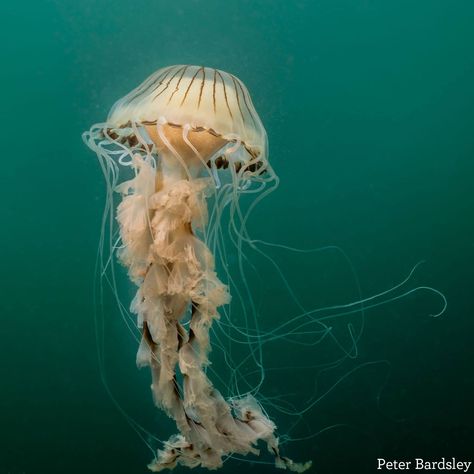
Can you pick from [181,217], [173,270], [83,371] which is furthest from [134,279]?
[83,371]

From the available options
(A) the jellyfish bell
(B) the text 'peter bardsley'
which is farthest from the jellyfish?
(B) the text 'peter bardsley'

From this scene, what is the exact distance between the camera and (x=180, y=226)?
3109 millimetres

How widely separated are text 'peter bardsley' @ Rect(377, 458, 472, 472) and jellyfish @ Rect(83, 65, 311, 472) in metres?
4.85

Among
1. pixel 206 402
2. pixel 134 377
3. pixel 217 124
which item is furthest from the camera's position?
pixel 134 377

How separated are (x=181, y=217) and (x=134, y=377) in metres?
4.09

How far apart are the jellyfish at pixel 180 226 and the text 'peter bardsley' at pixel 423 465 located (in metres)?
4.85

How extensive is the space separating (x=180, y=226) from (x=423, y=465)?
20.1 feet

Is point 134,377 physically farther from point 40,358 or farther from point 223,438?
point 223,438

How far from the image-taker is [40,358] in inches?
278

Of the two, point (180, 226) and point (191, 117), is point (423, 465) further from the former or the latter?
point (191, 117)

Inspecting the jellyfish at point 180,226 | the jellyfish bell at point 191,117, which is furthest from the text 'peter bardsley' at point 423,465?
the jellyfish bell at point 191,117

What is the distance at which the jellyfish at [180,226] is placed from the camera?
119 inches

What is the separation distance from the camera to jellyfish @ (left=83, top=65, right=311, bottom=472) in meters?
3.02

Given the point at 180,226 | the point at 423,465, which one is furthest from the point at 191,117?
the point at 423,465
